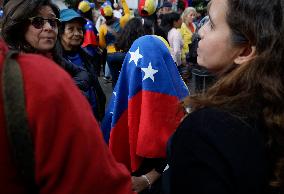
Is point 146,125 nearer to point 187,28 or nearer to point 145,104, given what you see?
point 145,104

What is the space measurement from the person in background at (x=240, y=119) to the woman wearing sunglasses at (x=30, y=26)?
126cm

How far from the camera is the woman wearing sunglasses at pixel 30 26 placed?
83.5 inches

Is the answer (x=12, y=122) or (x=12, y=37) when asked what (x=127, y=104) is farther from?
(x=12, y=122)

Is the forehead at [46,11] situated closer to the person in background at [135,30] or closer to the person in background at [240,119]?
the person in background at [135,30]

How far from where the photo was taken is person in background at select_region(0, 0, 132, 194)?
29.5 inches

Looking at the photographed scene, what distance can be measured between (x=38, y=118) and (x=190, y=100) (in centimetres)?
69

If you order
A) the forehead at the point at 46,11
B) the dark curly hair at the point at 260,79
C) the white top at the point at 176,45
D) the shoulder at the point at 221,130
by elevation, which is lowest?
the white top at the point at 176,45

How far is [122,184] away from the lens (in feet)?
2.95

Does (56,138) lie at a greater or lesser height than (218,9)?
lesser

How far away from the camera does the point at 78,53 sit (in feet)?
10.1

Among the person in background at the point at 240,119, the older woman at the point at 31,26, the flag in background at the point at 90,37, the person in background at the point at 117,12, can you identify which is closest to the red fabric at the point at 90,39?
the flag in background at the point at 90,37

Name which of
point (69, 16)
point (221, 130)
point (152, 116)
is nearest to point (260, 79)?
point (221, 130)

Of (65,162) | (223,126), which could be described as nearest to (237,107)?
(223,126)

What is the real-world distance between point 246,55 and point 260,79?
14 cm
